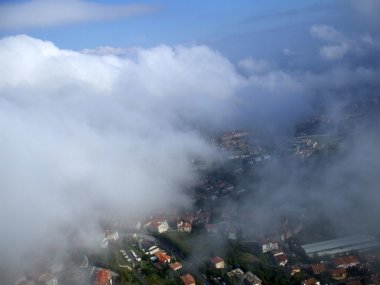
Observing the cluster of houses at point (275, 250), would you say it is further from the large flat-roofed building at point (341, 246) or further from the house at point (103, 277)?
the house at point (103, 277)

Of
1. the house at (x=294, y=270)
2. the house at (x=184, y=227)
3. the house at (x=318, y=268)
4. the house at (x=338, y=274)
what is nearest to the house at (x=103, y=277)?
the house at (x=184, y=227)

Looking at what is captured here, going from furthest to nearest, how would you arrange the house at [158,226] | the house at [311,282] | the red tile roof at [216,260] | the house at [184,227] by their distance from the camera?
the house at [158,226] → the house at [184,227] → the red tile roof at [216,260] → the house at [311,282]

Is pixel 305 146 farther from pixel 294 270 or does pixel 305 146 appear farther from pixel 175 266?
pixel 175 266

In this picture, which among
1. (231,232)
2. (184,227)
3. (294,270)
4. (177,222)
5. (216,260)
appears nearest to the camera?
(294,270)

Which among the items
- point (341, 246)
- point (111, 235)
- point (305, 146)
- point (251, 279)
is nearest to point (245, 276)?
point (251, 279)

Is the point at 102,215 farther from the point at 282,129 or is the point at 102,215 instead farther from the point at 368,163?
the point at 282,129

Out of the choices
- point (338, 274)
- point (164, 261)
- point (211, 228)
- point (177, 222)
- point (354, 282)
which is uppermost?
point (177, 222)

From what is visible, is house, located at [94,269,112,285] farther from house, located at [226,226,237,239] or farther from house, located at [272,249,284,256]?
house, located at [272,249,284,256]

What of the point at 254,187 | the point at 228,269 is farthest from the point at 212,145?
the point at 228,269
